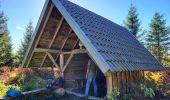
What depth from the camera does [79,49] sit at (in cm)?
1204

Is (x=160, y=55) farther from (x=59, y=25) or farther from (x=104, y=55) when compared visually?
(x=104, y=55)

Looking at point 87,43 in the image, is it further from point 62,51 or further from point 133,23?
point 133,23

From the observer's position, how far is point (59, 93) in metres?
11.8

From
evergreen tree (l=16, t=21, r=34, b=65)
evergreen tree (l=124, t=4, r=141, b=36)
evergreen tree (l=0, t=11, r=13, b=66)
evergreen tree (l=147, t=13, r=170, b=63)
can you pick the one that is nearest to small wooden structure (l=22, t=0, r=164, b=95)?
evergreen tree (l=0, t=11, r=13, b=66)

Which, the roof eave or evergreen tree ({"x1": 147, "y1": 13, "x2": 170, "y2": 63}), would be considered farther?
evergreen tree ({"x1": 147, "y1": 13, "x2": 170, "y2": 63})

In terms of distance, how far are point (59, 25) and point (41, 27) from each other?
96 cm

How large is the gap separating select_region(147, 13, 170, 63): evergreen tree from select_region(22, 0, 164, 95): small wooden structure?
796 inches

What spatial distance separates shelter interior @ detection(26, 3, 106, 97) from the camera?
37.6 feet

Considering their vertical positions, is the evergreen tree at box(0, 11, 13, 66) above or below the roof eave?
above

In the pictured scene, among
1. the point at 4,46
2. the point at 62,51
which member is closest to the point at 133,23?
the point at 4,46

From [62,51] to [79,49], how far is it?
1802 millimetres

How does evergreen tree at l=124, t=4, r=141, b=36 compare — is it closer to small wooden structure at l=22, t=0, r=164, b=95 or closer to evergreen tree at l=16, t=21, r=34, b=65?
evergreen tree at l=16, t=21, r=34, b=65

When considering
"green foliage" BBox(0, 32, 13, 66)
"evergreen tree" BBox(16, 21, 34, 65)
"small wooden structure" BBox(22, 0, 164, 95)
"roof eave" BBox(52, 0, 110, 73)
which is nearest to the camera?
"roof eave" BBox(52, 0, 110, 73)

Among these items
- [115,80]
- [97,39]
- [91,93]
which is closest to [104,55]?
[97,39]
